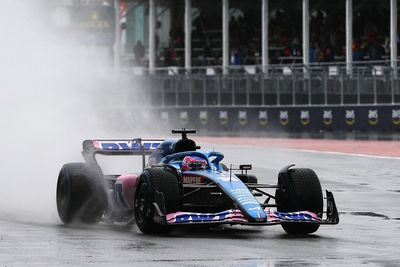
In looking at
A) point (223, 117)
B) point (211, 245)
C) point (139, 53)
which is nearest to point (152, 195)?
point (211, 245)

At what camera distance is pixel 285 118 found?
40906 mm

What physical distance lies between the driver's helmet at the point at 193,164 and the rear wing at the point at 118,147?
170 cm

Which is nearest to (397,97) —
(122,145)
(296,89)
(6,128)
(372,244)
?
(296,89)

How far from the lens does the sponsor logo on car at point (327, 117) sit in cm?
3926

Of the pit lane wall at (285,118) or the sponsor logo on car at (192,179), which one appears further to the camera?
the pit lane wall at (285,118)

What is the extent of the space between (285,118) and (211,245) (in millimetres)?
27906

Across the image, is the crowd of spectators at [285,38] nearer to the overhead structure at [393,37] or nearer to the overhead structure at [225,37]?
the overhead structure at [225,37]

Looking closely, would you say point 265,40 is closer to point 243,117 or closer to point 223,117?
point 243,117

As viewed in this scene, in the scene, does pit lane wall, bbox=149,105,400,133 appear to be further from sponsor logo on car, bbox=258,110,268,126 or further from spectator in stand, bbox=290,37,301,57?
spectator in stand, bbox=290,37,301,57

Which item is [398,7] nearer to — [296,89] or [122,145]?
[296,89]

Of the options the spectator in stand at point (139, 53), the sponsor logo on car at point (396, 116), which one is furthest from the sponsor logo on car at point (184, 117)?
the sponsor logo on car at point (396, 116)

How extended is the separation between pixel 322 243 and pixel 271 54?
32072 mm

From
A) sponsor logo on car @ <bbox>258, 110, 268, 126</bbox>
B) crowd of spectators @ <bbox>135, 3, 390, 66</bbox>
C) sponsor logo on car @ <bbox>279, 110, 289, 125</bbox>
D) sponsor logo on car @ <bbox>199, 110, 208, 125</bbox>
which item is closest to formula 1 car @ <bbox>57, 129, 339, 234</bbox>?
sponsor logo on car @ <bbox>279, 110, 289, 125</bbox>

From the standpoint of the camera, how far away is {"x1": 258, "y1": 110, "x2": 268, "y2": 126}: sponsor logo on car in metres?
41.6
